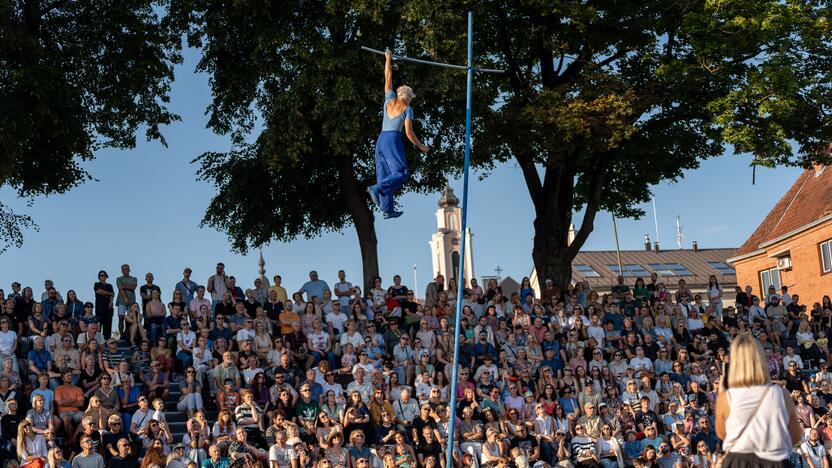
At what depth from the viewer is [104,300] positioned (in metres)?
17.7

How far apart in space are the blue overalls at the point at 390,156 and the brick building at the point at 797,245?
89.8 ft

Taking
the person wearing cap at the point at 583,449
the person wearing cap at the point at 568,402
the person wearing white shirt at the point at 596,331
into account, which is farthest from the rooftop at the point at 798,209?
the person wearing cap at the point at 583,449

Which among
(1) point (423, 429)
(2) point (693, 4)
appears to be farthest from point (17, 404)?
(2) point (693, 4)

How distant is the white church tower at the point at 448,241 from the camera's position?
5837 centimetres

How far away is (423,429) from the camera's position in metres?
15.2

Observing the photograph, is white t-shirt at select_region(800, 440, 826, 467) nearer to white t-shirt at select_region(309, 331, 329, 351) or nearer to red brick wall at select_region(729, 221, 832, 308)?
white t-shirt at select_region(309, 331, 329, 351)

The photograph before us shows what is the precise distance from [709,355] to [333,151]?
30.6 ft

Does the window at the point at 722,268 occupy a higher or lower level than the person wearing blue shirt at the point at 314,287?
higher

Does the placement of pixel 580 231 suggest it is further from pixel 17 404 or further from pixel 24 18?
pixel 17 404

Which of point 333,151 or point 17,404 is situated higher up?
point 333,151

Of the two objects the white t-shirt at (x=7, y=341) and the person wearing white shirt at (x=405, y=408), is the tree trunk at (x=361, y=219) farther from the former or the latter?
the white t-shirt at (x=7, y=341)

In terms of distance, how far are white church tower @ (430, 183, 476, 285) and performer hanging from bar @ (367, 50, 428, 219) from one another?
46084mm

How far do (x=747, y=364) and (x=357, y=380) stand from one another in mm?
11028

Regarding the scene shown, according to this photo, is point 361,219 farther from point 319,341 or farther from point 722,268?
point 722,268
